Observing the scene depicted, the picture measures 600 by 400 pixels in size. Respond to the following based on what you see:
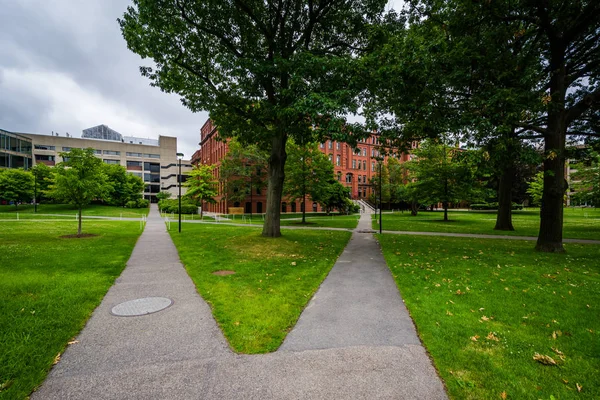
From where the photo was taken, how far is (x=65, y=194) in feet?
51.7

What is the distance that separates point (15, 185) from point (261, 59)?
50.6m

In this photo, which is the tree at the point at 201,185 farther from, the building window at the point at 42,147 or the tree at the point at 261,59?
the building window at the point at 42,147

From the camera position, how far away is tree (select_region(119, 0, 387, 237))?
10.6 m

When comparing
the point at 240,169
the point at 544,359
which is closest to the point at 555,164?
the point at 544,359

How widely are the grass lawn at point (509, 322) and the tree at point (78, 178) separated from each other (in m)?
17.1

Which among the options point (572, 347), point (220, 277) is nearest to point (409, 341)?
point (572, 347)

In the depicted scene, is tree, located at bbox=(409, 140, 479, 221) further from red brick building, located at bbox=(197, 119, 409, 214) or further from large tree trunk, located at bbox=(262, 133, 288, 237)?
red brick building, located at bbox=(197, 119, 409, 214)

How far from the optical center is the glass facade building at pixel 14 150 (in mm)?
52719

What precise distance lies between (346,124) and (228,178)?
2862 cm

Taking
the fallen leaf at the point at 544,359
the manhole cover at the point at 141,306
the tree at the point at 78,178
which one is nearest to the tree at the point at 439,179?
the fallen leaf at the point at 544,359

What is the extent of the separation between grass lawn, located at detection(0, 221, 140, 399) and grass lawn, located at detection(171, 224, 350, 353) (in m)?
2.31

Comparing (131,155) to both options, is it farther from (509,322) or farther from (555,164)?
(509,322)

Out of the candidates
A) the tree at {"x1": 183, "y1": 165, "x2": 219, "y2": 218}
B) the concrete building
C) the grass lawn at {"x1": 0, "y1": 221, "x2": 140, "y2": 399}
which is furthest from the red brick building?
the grass lawn at {"x1": 0, "y1": 221, "x2": 140, "y2": 399}

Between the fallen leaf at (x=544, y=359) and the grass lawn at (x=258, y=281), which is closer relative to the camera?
the fallen leaf at (x=544, y=359)
